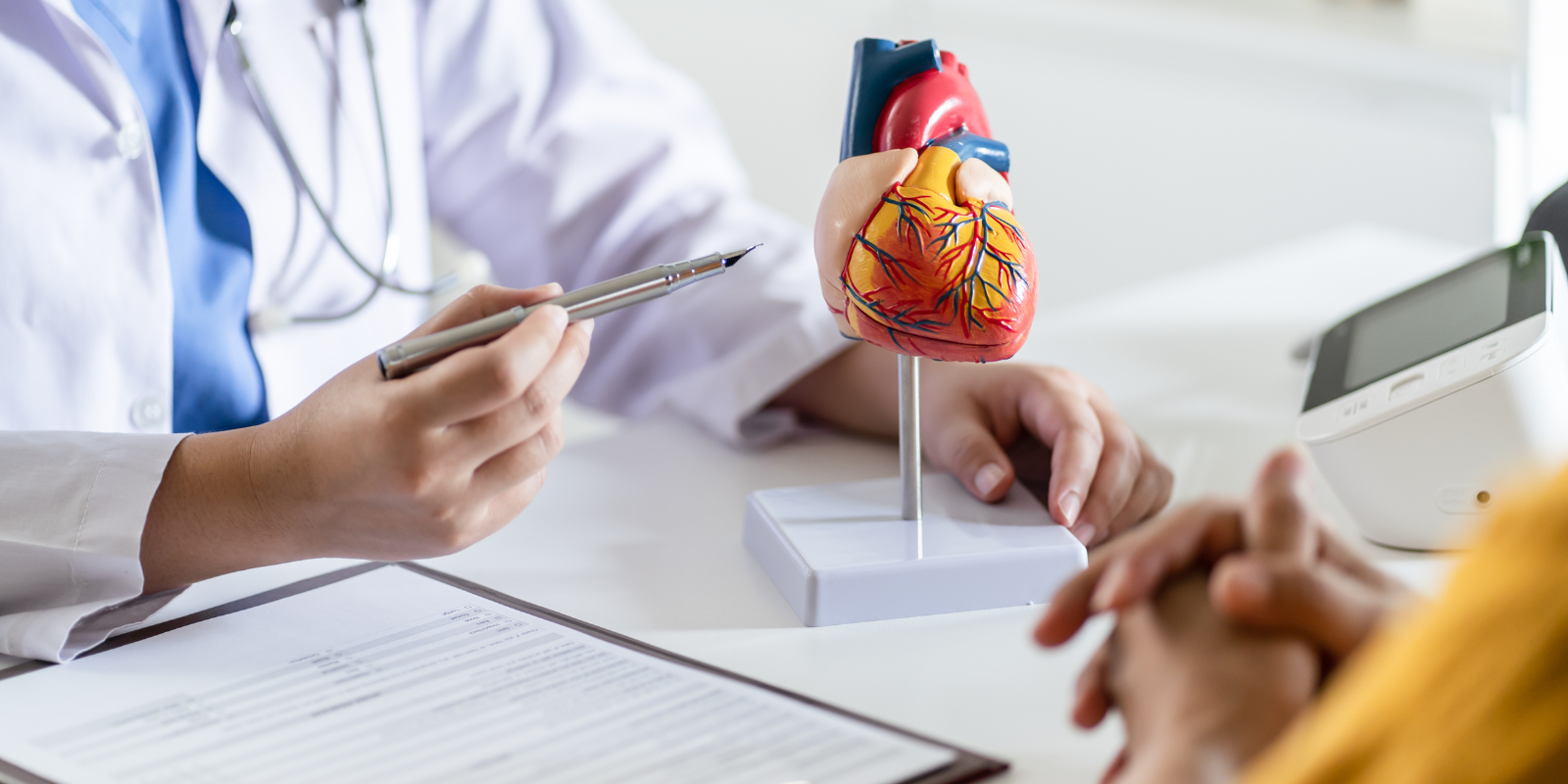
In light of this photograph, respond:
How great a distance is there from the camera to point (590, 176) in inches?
42.2

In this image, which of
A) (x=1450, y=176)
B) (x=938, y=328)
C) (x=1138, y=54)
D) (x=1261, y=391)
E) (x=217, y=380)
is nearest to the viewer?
(x=938, y=328)

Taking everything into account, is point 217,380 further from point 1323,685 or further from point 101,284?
point 1323,685

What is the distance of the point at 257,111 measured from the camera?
0.88 meters

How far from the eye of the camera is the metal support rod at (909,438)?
0.66 m

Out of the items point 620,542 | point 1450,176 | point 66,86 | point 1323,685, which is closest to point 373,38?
point 66,86

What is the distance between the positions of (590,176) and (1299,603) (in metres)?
0.84

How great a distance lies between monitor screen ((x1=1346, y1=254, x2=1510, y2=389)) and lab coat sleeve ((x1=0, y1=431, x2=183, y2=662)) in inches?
24.6

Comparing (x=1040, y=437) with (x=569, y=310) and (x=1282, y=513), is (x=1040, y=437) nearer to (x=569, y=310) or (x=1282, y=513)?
(x=569, y=310)

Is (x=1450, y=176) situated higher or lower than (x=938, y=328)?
lower

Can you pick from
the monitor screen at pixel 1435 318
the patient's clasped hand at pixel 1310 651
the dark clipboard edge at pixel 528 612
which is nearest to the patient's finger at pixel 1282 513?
the patient's clasped hand at pixel 1310 651

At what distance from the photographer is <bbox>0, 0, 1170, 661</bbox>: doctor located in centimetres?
57

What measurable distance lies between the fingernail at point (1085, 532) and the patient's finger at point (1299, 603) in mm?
347

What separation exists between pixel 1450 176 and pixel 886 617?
5.00 feet

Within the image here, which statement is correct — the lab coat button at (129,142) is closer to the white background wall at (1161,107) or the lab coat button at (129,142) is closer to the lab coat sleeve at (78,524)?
the lab coat sleeve at (78,524)
